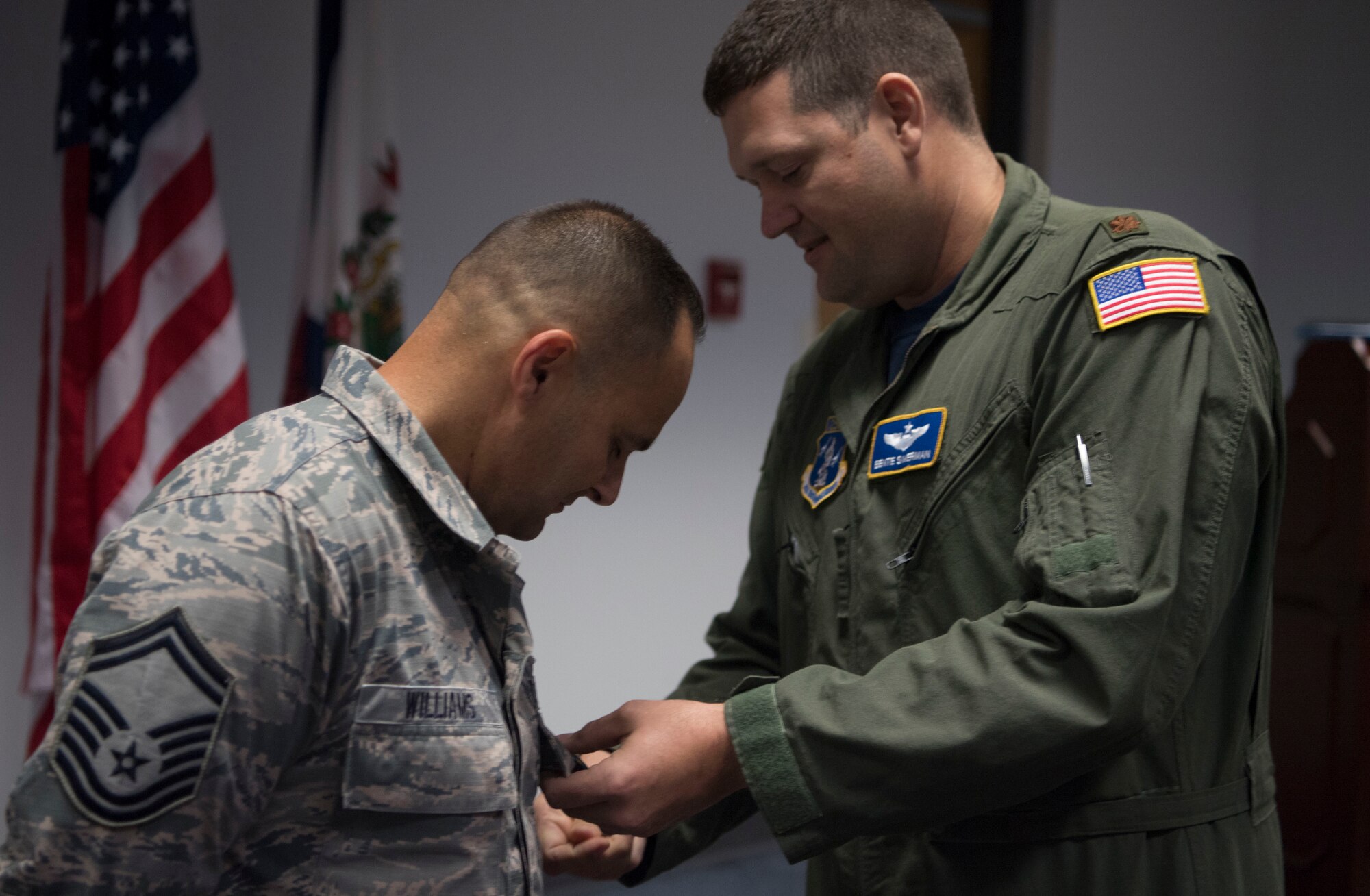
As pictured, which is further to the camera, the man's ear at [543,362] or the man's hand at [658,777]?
the man's hand at [658,777]

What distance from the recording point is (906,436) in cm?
127

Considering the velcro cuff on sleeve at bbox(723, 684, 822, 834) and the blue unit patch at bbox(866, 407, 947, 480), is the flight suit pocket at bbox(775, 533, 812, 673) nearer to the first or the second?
the blue unit patch at bbox(866, 407, 947, 480)

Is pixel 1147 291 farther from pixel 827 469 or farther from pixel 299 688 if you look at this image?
pixel 299 688

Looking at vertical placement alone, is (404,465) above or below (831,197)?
below

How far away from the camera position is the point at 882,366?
1.44m

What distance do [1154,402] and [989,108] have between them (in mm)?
3006

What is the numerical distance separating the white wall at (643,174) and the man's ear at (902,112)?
5.27ft

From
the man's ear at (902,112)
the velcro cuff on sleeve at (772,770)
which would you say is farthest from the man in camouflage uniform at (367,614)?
the man's ear at (902,112)

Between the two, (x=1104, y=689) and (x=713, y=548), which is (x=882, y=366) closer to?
(x=1104, y=689)

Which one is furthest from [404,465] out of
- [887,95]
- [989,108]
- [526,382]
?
[989,108]

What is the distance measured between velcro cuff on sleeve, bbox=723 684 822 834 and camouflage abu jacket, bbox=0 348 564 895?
0.20 metres

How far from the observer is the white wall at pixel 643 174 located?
233 cm

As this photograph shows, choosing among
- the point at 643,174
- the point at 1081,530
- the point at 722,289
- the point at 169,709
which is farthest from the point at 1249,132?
the point at 169,709

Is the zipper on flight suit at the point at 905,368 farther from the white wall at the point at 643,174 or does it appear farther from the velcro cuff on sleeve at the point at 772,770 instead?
the white wall at the point at 643,174
